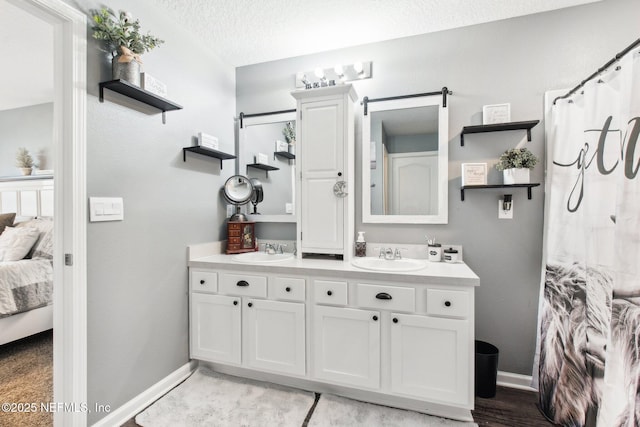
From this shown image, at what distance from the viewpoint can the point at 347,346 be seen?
5.90 ft

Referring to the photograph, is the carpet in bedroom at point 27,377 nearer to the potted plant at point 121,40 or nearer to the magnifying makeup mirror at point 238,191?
the magnifying makeup mirror at point 238,191

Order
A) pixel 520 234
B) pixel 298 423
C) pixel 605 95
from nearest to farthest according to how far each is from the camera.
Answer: pixel 605 95
pixel 298 423
pixel 520 234

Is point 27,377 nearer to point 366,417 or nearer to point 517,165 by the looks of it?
point 366,417

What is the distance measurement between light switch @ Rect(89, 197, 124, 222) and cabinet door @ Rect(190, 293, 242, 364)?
0.80m

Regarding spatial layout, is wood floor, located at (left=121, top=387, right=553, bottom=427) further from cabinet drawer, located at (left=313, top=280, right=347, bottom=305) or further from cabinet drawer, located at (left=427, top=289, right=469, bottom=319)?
cabinet drawer, located at (left=313, top=280, right=347, bottom=305)

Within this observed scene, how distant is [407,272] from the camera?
173 centimetres

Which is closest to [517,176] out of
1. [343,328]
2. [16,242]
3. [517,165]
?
[517,165]

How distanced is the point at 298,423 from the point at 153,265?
50.7 inches

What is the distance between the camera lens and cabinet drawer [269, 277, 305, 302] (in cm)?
189

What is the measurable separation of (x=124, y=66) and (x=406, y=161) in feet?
6.13

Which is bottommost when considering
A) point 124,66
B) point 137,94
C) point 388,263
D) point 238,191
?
point 388,263

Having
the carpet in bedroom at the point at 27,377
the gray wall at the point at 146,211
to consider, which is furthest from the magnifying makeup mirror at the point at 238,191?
the carpet in bedroom at the point at 27,377

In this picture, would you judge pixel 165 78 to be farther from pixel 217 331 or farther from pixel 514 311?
pixel 514 311

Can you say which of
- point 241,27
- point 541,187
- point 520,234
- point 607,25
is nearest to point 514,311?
point 520,234
